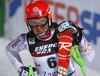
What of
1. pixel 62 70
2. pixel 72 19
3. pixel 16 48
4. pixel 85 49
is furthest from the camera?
pixel 72 19

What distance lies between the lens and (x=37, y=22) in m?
4.73

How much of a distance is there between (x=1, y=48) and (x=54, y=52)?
527 centimetres

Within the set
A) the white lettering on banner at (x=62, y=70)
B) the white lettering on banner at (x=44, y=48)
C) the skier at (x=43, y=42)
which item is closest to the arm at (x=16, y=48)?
the skier at (x=43, y=42)

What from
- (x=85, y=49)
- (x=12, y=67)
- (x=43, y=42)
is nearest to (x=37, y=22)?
(x=43, y=42)

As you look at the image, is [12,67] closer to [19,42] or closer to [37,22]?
[19,42]

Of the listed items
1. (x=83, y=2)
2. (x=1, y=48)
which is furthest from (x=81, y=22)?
(x=1, y=48)

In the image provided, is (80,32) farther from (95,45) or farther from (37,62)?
(95,45)

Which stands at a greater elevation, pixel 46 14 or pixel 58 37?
pixel 46 14

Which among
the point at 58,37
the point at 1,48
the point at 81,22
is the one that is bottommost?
the point at 1,48

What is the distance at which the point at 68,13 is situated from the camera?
28.0 feet

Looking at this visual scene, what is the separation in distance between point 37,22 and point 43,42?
16.2 inches

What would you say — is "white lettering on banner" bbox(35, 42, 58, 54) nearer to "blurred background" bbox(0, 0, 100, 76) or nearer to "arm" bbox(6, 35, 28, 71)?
"arm" bbox(6, 35, 28, 71)

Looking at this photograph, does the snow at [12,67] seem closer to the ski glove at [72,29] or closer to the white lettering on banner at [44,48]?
the white lettering on banner at [44,48]

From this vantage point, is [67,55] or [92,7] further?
[92,7]
